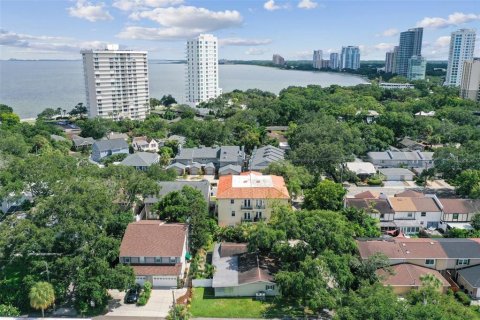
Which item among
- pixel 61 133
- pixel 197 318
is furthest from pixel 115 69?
pixel 197 318

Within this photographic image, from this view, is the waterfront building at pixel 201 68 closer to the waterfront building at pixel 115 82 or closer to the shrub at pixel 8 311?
the waterfront building at pixel 115 82

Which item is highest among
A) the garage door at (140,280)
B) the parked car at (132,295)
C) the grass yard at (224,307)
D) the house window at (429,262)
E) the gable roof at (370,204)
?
the gable roof at (370,204)

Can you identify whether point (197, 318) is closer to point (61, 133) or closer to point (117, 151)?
point (117, 151)

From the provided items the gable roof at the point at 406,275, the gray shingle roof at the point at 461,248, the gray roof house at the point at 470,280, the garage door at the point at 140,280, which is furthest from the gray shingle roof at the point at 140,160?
the gray roof house at the point at 470,280

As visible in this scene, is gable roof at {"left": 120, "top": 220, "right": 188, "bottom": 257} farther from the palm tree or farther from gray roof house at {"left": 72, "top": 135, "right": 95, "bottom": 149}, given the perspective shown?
gray roof house at {"left": 72, "top": 135, "right": 95, "bottom": 149}

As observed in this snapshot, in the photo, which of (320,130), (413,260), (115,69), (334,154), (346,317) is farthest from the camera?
(115,69)

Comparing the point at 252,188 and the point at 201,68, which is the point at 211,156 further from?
the point at 201,68
